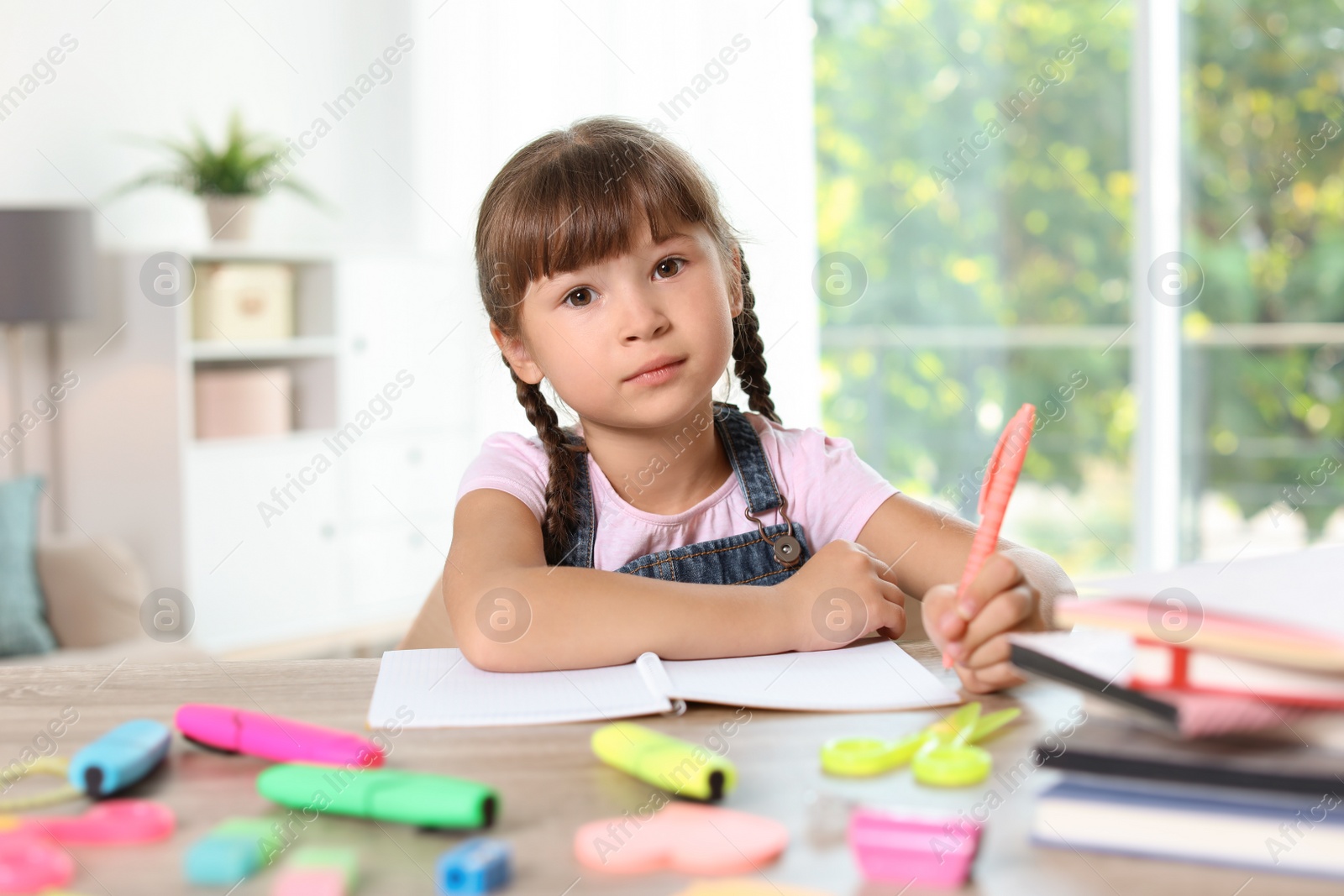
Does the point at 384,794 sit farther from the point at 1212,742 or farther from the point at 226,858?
the point at 1212,742

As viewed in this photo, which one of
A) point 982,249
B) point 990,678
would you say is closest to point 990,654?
point 990,678

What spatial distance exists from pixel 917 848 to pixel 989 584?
282 millimetres

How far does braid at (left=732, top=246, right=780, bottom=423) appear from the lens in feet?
3.98

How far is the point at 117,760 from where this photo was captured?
539mm

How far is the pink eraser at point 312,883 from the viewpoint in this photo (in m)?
0.43

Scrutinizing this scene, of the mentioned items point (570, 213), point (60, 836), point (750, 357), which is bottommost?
point (60, 836)

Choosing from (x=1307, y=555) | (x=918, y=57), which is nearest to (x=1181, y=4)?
(x=918, y=57)

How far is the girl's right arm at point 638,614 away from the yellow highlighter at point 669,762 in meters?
0.20

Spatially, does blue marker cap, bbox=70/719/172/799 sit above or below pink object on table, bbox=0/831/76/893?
above

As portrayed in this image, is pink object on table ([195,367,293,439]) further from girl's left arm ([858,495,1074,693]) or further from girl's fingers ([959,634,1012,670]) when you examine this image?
girl's fingers ([959,634,1012,670])

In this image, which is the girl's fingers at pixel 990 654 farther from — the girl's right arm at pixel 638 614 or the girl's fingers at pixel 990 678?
the girl's right arm at pixel 638 614

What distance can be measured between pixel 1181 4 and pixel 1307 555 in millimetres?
3201

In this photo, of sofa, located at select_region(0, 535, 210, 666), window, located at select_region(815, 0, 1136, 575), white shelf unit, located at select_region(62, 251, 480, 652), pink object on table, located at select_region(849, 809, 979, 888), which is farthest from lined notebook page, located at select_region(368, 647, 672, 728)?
window, located at select_region(815, 0, 1136, 575)

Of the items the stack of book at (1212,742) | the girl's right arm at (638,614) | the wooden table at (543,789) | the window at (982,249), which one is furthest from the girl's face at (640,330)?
the window at (982,249)
